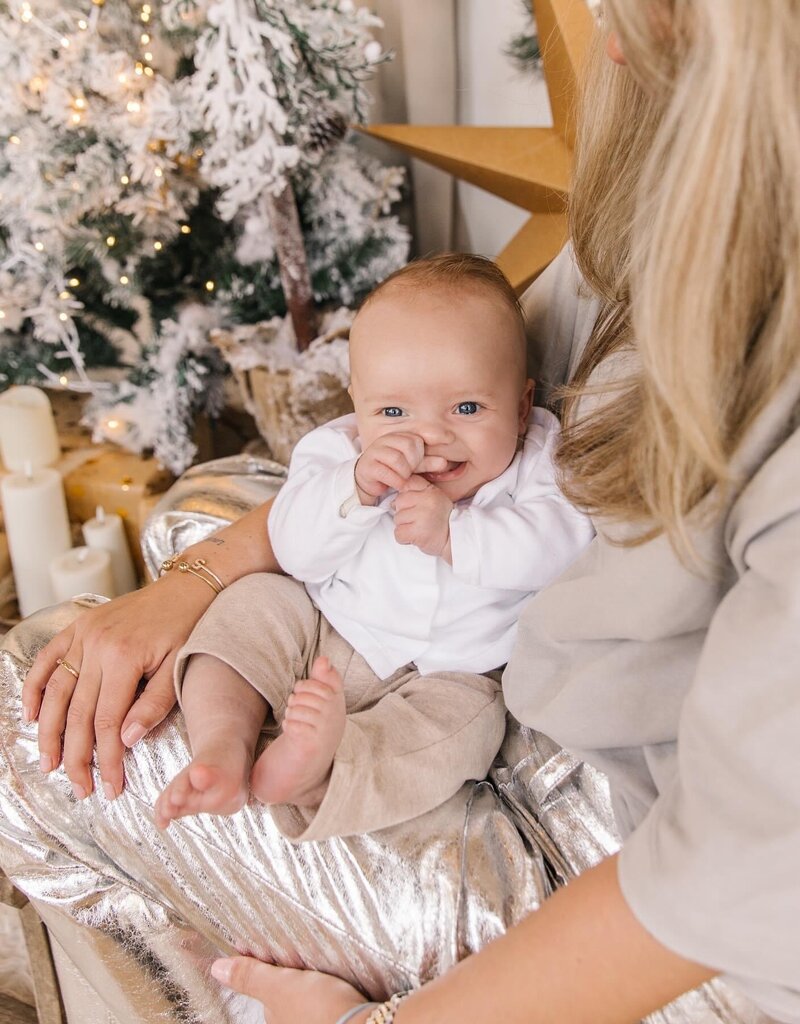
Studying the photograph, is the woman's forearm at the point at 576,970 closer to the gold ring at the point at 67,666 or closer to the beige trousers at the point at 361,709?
the beige trousers at the point at 361,709

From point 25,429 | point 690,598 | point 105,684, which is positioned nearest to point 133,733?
point 105,684

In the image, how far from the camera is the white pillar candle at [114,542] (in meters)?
1.85

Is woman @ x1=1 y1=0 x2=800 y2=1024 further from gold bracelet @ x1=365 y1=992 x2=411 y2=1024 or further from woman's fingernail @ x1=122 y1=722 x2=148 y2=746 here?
woman's fingernail @ x1=122 y1=722 x2=148 y2=746

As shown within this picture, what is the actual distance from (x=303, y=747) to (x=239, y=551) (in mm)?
348

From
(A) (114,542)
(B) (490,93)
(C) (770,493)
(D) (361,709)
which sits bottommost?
(A) (114,542)

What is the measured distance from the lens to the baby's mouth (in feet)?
3.17

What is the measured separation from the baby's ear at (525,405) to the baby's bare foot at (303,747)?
1.29ft

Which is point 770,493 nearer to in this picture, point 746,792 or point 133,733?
point 746,792

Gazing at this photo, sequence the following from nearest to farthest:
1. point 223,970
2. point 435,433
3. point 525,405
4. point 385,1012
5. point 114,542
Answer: point 385,1012
point 223,970
point 435,433
point 525,405
point 114,542

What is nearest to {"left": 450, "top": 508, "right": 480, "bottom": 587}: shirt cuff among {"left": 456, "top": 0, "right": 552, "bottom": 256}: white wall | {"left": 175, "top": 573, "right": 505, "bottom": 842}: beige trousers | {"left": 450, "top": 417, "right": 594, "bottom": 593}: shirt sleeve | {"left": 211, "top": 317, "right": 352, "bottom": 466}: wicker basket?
{"left": 450, "top": 417, "right": 594, "bottom": 593}: shirt sleeve

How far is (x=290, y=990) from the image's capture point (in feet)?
2.53

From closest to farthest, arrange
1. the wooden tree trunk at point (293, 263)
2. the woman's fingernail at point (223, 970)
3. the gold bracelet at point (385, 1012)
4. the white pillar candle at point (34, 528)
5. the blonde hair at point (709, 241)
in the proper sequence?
the blonde hair at point (709, 241)
the gold bracelet at point (385, 1012)
the woman's fingernail at point (223, 970)
the wooden tree trunk at point (293, 263)
the white pillar candle at point (34, 528)

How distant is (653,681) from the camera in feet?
2.20

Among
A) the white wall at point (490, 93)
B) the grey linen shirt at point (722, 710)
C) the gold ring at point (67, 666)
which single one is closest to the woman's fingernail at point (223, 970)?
the gold ring at point (67, 666)
